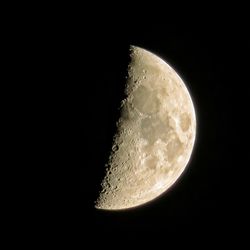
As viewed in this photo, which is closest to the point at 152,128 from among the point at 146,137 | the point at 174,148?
the point at 146,137

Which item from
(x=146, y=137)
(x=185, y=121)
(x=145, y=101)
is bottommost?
(x=146, y=137)

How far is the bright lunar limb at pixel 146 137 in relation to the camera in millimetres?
4391

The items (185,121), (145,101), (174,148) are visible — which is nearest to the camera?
(145,101)

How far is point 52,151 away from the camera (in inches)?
162

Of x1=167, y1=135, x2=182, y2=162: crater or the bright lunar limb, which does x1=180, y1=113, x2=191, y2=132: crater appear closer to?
the bright lunar limb

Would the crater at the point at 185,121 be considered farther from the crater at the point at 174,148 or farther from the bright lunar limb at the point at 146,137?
the crater at the point at 174,148

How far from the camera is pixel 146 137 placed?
14.6ft

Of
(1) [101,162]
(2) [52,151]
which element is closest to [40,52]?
(2) [52,151]

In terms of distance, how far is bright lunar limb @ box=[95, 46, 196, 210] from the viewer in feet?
14.4

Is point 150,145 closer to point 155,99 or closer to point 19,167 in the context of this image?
point 155,99

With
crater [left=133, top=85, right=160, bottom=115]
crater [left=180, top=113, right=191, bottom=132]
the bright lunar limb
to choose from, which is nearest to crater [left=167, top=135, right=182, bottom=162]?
the bright lunar limb

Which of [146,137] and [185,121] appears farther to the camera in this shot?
[185,121]

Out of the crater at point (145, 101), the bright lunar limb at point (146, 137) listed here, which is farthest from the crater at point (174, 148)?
the crater at point (145, 101)

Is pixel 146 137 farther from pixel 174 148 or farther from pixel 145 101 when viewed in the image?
pixel 174 148
